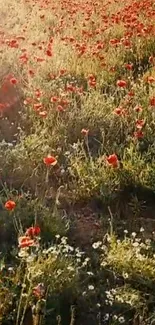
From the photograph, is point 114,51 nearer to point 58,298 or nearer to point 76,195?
point 76,195

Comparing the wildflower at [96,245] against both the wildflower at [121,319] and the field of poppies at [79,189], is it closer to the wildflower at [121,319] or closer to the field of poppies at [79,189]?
the field of poppies at [79,189]

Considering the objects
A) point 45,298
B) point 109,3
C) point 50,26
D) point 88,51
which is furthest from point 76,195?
point 109,3

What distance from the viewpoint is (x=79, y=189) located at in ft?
12.2

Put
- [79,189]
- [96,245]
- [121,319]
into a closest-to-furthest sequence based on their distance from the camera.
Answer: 1. [121,319]
2. [96,245]
3. [79,189]

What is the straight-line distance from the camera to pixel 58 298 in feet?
9.01

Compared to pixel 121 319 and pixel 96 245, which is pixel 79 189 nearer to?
pixel 96 245

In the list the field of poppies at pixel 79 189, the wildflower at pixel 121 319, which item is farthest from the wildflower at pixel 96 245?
the wildflower at pixel 121 319

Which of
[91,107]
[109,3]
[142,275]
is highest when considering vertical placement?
[109,3]

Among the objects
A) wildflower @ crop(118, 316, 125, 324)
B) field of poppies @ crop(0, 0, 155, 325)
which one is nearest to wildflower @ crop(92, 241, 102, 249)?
field of poppies @ crop(0, 0, 155, 325)

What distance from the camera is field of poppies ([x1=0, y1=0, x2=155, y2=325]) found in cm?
274

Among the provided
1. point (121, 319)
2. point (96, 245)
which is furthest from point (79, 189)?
point (121, 319)

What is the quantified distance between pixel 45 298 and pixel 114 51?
3.97m

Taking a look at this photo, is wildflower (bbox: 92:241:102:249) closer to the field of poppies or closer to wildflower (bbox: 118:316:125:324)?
the field of poppies

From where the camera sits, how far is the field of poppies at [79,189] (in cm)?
274
